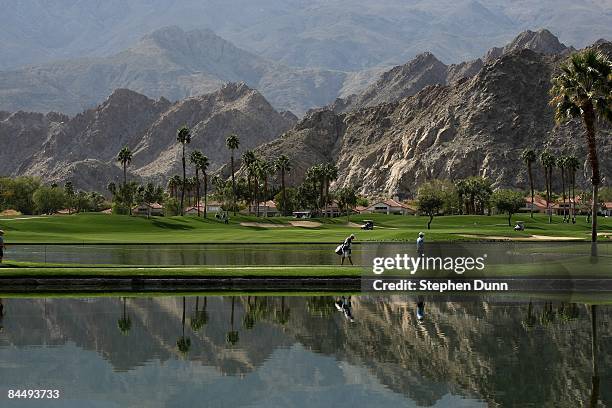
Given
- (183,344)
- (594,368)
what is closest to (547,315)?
(594,368)

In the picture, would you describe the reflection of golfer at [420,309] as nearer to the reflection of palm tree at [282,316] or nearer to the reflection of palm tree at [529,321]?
the reflection of palm tree at [529,321]

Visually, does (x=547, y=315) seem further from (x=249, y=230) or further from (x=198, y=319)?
(x=249, y=230)

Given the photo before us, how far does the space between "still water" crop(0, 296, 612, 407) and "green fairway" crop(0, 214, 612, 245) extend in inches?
2475

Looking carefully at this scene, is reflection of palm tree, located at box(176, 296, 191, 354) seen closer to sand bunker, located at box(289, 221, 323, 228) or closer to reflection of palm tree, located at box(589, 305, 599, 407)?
reflection of palm tree, located at box(589, 305, 599, 407)

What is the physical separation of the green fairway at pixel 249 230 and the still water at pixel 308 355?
62.9 metres

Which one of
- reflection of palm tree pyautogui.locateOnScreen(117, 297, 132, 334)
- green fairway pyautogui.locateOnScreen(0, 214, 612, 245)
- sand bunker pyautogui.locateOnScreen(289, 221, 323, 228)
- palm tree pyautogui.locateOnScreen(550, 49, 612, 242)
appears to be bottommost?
sand bunker pyautogui.locateOnScreen(289, 221, 323, 228)

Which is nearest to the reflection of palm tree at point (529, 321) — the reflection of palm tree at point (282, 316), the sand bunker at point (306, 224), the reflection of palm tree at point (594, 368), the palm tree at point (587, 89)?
the reflection of palm tree at point (594, 368)

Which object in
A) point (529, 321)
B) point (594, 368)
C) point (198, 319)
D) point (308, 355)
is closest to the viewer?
point (594, 368)

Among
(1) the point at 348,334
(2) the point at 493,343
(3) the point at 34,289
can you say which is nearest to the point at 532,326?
Result: (2) the point at 493,343

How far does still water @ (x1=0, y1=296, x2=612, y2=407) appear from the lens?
19.5 meters

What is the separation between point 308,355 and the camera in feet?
77.2

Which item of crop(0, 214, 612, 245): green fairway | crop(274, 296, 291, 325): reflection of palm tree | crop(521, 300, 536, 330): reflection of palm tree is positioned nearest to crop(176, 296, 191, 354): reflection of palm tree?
crop(274, 296, 291, 325): reflection of palm tree

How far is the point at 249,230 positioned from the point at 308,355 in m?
104

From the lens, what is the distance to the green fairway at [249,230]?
10056cm
